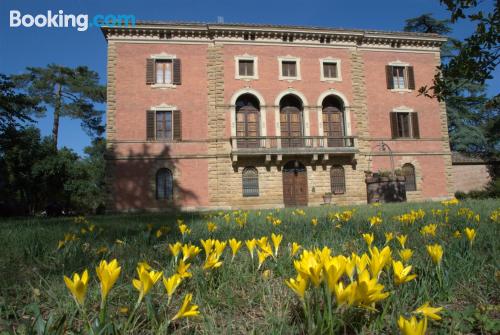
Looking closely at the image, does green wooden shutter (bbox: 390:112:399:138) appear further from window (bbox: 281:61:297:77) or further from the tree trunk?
the tree trunk

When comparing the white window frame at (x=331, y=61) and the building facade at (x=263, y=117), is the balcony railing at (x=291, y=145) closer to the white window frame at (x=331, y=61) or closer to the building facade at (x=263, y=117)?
the building facade at (x=263, y=117)

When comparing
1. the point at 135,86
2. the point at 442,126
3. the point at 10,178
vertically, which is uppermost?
the point at 135,86

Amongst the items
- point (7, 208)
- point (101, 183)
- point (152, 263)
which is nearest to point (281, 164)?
point (7, 208)

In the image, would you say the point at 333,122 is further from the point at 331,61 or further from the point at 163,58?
the point at 163,58

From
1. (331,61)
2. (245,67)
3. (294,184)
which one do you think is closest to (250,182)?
(294,184)

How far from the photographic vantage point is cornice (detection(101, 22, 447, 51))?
61.7 ft

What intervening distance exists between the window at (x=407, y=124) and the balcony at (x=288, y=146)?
12.9 feet

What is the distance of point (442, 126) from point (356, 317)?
2435 cm

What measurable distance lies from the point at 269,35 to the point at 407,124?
11.2 meters

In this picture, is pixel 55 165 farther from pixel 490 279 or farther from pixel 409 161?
pixel 409 161

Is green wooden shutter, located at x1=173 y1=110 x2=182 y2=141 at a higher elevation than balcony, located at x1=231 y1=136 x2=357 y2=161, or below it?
higher

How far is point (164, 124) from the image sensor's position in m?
18.8

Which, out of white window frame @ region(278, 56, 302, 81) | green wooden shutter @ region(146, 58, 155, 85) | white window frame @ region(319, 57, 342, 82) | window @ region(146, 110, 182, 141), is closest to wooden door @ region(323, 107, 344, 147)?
white window frame @ region(319, 57, 342, 82)

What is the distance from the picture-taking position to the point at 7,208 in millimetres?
16188
